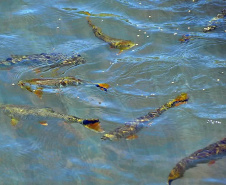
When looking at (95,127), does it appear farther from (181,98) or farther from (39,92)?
(181,98)

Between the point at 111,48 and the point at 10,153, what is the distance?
3.47m

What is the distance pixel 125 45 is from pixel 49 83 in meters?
2.13

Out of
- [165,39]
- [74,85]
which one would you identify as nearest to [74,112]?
[74,85]

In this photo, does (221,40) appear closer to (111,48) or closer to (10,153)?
(111,48)

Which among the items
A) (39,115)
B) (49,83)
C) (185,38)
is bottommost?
(39,115)

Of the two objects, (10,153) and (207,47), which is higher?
(207,47)

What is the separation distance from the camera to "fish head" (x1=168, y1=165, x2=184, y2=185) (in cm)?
560

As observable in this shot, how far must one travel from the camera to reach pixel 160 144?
620cm

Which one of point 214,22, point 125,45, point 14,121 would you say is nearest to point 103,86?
point 125,45

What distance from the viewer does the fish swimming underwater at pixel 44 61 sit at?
7777mm

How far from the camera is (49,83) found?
23.5 ft

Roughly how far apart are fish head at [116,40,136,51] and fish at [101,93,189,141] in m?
2.01

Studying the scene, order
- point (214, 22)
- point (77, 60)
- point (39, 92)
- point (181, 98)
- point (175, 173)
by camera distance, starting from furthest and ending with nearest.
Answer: point (214, 22) < point (77, 60) < point (39, 92) < point (181, 98) < point (175, 173)

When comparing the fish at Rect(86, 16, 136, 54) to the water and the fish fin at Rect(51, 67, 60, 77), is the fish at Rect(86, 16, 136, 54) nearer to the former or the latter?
the water
